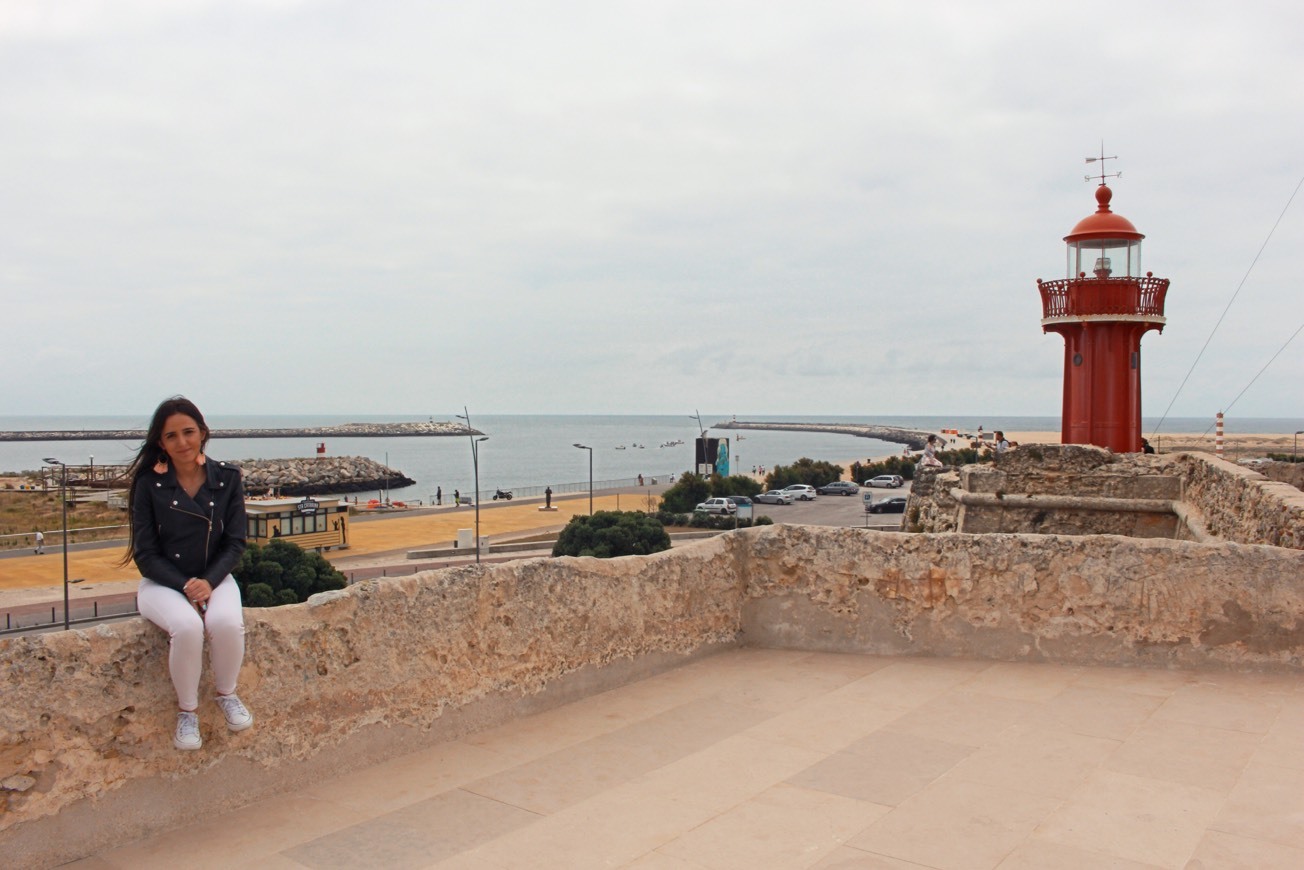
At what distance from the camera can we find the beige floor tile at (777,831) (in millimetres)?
3158

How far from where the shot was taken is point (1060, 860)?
312cm

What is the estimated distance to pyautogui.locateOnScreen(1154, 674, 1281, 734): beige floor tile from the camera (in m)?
4.50

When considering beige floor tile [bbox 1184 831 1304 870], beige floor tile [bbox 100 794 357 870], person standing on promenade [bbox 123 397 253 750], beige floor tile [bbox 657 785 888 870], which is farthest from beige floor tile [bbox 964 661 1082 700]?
person standing on promenade [bbox 123 397 253 750]

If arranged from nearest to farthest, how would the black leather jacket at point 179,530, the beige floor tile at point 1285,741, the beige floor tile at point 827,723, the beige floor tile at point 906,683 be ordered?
the black leather jacket at point 179,530
the beige floor tile at point 1285,741
the beige floor tile at point 827,723
the beige floor tile at point 906,683

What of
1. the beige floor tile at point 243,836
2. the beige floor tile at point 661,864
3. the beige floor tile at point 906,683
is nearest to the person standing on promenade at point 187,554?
the beige floor tile at point 243,836

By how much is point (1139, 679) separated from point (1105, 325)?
1599cm

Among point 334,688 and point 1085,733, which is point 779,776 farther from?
point 334,688

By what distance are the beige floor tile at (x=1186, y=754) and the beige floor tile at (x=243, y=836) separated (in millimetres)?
3058

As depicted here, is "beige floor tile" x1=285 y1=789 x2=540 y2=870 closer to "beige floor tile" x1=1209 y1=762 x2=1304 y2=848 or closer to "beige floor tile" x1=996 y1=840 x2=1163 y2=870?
"beige floor tile" x1=996 y1=840 x2=1163 y2=870

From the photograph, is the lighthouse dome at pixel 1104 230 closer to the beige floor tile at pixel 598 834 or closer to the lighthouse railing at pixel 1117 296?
the lighthouse railing at pixel 1117 296

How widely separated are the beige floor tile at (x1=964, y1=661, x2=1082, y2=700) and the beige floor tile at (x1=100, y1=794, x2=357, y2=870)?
3.25 metres

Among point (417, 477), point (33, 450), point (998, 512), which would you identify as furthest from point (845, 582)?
point (33, 450)

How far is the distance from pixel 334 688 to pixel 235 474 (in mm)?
957

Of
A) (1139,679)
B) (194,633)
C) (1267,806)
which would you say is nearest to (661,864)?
(194,633)
